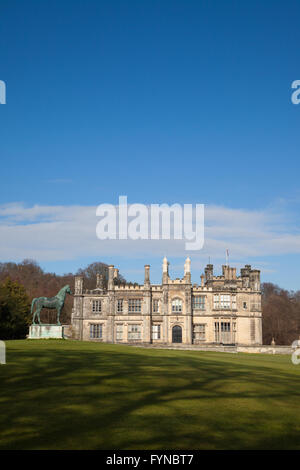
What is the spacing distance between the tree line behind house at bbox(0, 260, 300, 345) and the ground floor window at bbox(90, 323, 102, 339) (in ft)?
26.7

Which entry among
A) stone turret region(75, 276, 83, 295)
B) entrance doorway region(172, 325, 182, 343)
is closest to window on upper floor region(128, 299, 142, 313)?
entrance doorway region(172, 325, 182, 343)

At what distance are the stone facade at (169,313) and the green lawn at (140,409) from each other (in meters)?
43.1

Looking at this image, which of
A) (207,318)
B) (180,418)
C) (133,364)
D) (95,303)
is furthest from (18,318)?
(180,418)

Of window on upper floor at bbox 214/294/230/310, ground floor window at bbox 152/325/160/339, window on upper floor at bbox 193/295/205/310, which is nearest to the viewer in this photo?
ground floor window at bbox 152/325/160/339

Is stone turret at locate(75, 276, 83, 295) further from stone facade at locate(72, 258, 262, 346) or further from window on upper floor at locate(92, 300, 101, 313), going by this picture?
window on upper floor at locate(92, 300, 101, 313)

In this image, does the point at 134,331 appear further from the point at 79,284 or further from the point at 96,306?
the point at 79,284

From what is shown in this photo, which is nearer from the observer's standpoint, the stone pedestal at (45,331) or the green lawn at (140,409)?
the green lawn at (140,409)

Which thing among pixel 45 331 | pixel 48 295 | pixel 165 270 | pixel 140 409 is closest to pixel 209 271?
pixel 165 270

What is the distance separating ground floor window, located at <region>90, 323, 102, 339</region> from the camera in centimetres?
5950

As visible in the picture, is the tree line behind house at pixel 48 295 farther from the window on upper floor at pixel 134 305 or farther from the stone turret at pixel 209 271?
the stone turret at pixel 209 271

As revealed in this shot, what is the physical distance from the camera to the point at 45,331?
3741cm

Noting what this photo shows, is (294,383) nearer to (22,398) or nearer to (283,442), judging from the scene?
(283,442)

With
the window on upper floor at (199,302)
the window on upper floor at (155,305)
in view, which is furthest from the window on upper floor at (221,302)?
the window on upper floor at (155,305)

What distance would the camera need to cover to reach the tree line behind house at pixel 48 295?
5356 centimetres
